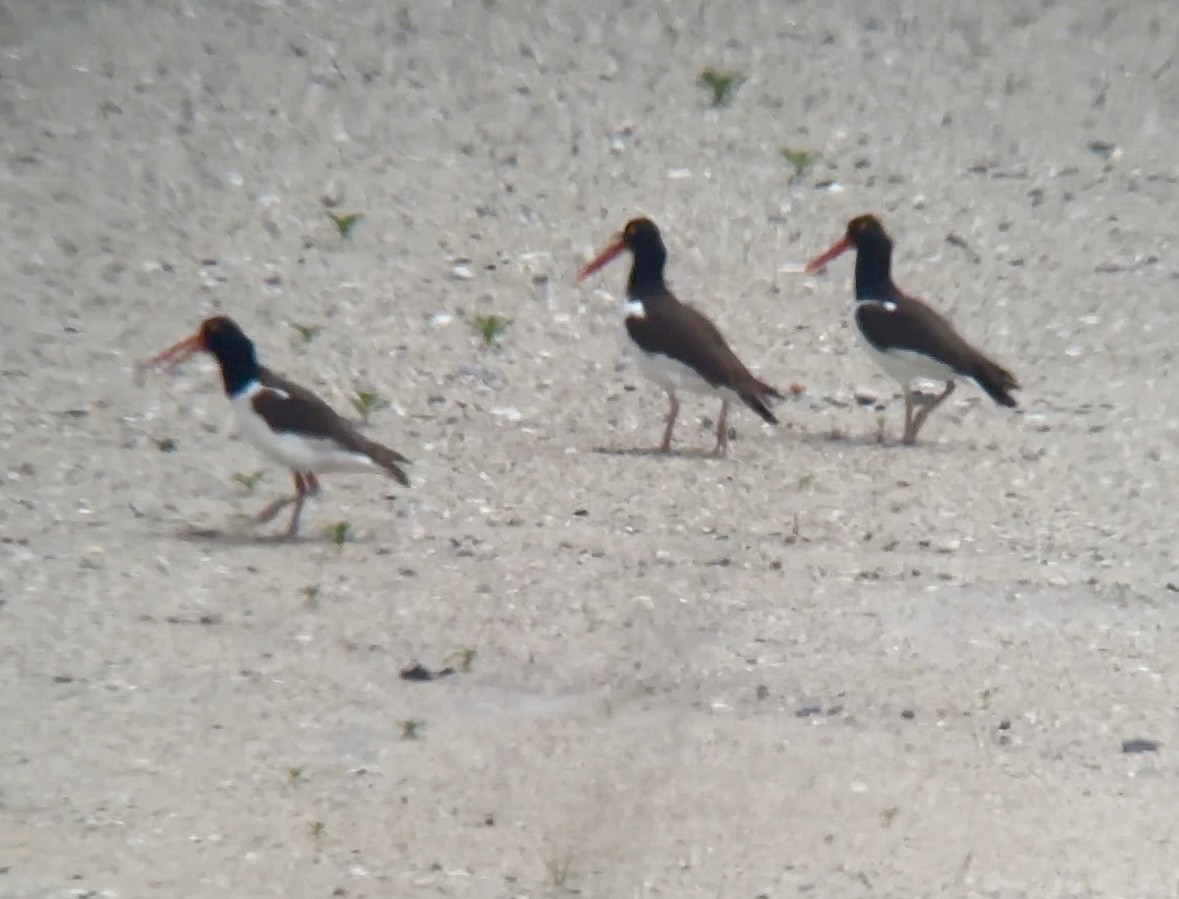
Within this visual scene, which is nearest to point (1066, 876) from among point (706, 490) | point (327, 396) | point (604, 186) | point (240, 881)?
point (240, 881)

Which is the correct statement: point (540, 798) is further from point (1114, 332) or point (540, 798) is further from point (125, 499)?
point (1114, 332)

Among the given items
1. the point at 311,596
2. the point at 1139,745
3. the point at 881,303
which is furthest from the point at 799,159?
the point at 1139,745

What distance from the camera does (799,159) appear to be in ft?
50.5

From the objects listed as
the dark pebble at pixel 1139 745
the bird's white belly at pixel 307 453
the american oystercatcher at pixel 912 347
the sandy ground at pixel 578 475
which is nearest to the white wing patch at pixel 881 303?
the american oystercatcher at pixel 912 347

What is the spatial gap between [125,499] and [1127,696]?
15.8 ft

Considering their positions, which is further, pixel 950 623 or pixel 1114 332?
pixel 1114 332

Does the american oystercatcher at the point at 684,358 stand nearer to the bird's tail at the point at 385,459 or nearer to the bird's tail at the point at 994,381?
the bird's tail at the point at 994,381

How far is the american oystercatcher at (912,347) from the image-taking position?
38.7ft

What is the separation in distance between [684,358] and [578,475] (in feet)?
2.95

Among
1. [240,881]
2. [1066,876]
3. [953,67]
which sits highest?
[953,67]

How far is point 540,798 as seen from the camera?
23.5ft

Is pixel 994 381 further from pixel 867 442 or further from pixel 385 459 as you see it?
pixel 385 459

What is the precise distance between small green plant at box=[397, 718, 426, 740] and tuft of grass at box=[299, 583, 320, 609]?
A: 1.40m

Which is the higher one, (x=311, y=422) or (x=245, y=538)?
(x=311, y=422)
